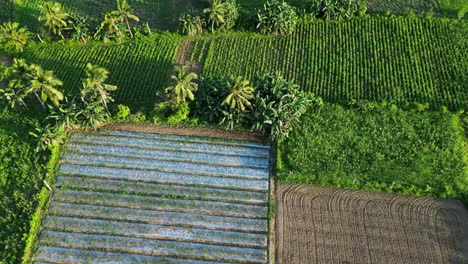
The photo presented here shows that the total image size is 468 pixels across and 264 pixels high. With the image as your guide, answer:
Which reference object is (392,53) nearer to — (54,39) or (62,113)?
(62,113)

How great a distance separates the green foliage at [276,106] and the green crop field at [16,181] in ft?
79.3

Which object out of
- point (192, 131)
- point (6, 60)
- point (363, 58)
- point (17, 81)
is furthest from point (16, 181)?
point (363, 58)

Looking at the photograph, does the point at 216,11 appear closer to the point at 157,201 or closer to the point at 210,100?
the point at 210,100

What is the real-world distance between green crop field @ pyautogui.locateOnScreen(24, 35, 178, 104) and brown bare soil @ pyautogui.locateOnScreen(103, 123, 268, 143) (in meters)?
3.78

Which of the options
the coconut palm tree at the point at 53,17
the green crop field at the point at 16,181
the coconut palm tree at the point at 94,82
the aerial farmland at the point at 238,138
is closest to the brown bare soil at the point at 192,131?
the aerial farmland at the point at 238,138

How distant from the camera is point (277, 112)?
40.3m

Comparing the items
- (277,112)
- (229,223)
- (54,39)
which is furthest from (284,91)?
(54,39)

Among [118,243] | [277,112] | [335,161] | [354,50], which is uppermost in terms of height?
[354,50]

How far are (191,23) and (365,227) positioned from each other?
3322cm

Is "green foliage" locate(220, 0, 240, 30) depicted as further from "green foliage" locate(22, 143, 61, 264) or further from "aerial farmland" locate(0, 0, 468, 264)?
"green foliage" locate(22, 143, 61, 264)

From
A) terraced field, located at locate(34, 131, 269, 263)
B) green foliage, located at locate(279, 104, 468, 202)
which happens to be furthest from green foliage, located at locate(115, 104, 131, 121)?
green foliage, located at locate(279, 104, 468, 202)

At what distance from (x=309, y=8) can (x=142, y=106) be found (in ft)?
90.5

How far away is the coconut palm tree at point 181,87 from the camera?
40188 millimetres

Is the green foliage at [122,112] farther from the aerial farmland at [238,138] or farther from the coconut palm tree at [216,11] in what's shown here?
→ the coconut palm tree at [216,11]
